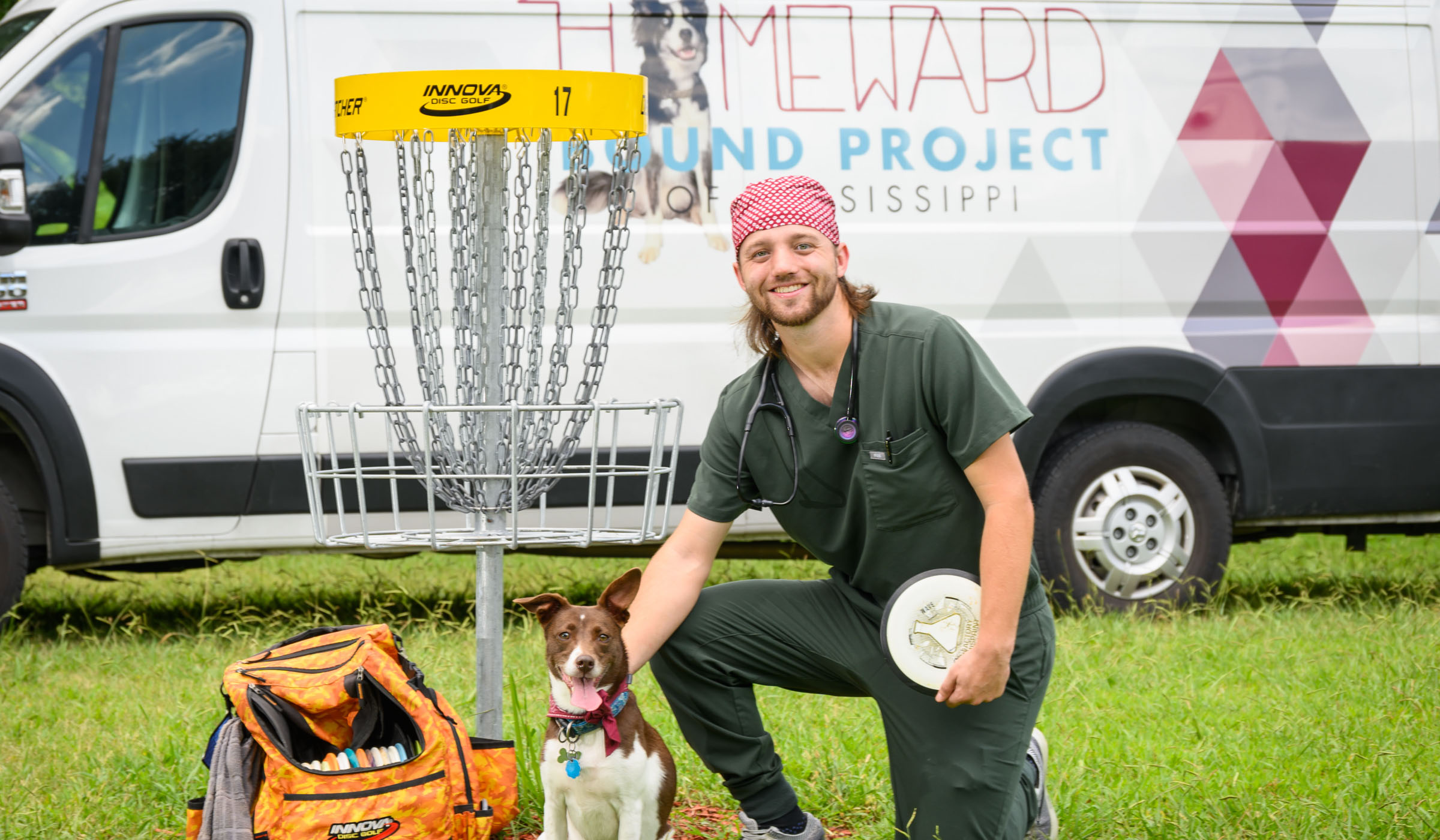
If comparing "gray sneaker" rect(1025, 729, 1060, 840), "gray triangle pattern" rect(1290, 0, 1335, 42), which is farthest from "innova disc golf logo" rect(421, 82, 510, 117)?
"gray triangle pattern" rect(1290, 0, 1335, 42)

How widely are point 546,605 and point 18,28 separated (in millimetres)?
3582

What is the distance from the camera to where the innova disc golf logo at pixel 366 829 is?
2.50m

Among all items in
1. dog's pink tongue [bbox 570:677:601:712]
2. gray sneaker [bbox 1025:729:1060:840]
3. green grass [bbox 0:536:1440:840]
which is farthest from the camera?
green grass [bbox 0:536:1440:840]

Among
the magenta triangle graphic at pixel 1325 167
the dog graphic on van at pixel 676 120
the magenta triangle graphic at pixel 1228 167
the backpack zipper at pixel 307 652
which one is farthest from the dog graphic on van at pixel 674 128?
the backpack zipper at pixel 307 652

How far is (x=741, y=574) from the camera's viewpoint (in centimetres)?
690

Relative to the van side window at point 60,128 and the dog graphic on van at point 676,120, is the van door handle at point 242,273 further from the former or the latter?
the dog graphic on van at point 676,120

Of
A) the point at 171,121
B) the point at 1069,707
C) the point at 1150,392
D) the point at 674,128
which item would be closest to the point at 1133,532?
the point at 1150,392

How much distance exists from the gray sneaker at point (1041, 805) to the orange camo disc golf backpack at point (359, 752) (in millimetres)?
1102

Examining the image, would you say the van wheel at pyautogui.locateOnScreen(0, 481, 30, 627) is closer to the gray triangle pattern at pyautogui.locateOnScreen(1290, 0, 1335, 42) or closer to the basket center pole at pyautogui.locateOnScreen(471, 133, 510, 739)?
the basket center pole at pyautogui.locateOnScreen(471, 133, 510, 739)

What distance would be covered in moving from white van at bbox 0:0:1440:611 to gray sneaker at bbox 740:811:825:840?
229 centimetres

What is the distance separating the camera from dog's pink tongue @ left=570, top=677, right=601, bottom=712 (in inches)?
91.7

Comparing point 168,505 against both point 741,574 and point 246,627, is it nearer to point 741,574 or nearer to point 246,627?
point 246,627

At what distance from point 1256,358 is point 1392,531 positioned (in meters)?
1.14

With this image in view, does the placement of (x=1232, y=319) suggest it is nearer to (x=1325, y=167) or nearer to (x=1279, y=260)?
(x=1279, y=260)
